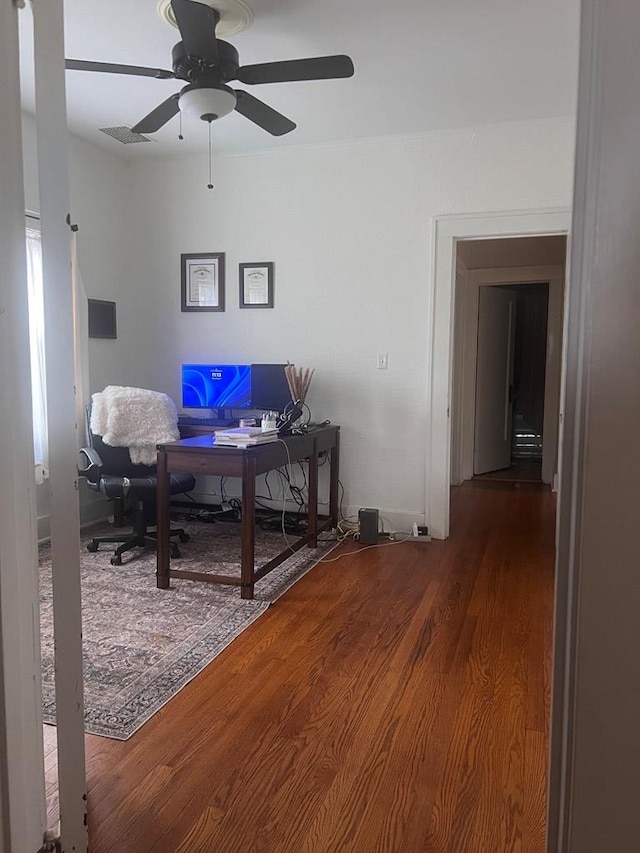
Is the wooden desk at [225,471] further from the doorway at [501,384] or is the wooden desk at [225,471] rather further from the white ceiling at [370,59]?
the doorway at [501,384]

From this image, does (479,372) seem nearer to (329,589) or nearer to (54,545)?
(329,589)

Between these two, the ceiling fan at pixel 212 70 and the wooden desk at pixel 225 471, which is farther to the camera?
the wooden desk at pixel 225 471

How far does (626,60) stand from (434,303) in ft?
11.4

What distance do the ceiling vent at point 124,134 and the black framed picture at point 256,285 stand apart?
3.51 ft

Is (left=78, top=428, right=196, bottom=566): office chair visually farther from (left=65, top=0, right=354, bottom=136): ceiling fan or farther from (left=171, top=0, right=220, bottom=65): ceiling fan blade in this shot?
(left=171, top=0, right=220, bottom=65): ceiling fan blade

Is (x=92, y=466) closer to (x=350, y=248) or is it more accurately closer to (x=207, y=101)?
(x=207, y=101)

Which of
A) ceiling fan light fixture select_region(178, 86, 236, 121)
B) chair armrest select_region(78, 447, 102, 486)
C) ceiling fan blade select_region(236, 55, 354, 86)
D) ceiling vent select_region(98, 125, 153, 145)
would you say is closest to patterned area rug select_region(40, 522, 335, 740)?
chair armrest select_region(78, 447, 102, 486)

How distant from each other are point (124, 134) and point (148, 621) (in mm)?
3204

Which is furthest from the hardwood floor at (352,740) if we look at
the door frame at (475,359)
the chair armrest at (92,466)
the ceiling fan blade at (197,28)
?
the door frame at (475,359)

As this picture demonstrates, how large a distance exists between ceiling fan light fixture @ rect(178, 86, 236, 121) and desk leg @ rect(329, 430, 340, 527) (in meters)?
2.24

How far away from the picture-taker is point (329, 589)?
318 centimetres

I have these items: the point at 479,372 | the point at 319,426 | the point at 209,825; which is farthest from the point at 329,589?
the point at 479,372

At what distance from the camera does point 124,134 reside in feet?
13.5

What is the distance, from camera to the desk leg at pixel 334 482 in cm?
428
